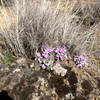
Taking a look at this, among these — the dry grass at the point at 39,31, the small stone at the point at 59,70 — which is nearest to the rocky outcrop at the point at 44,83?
the small stone at the point at 59,70

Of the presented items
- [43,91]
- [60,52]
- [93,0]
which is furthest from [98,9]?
[43,91]

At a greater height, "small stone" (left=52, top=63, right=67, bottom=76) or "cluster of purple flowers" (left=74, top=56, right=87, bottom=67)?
"cluster of purple flowers" (left=74, top=56, right=87, bottom=67)

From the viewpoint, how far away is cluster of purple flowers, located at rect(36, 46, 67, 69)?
201cm

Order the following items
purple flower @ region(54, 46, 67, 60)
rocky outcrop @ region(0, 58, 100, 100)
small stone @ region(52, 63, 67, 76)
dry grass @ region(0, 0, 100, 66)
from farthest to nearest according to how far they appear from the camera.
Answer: dry grass @ region(0, 0, 100, 66) → purple flower @ region(54, 46, 67, 60) → small stone @ region(52, 63, 67, 76) → rocky outcrop @ region(0, 58, 100, 100)

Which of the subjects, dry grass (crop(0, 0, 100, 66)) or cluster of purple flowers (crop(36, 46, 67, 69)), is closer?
cluster of purple flowers (crop(36, 46, 67, 69))

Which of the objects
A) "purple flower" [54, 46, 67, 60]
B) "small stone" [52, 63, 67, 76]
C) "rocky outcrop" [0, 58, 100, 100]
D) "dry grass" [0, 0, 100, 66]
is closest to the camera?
"rocky outcrop" [0, 58, 100, 100]

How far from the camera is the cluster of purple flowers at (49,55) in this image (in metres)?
2.01

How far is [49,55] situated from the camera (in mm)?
2086

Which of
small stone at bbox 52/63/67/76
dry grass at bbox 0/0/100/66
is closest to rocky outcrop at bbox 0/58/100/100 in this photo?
small stone at bbox 52/63/67/76

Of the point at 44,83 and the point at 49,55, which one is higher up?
the point at 49,55

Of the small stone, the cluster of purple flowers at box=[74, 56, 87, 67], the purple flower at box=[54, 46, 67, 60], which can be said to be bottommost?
the small stone

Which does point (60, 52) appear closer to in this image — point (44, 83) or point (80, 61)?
point (80, 61)

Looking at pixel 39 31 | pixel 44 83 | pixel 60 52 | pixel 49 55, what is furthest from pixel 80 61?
pixel 39 31

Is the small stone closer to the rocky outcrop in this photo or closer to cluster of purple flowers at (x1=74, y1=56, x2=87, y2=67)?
the rocky outcrop
